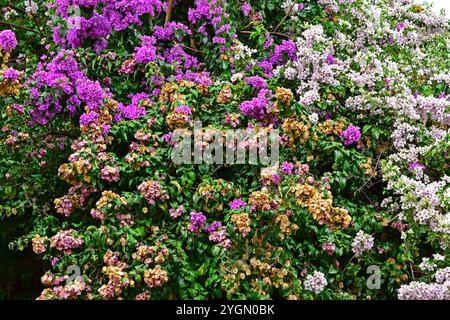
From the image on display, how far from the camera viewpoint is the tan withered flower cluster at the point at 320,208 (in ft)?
11.2

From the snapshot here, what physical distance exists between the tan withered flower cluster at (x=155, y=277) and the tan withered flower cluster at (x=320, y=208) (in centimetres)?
85

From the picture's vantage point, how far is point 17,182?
453 cm

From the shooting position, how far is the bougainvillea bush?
3.63 meters

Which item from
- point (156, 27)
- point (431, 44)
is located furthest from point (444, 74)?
point (156, 27)

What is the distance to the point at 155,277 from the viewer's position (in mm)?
3404

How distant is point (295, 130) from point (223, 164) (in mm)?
509

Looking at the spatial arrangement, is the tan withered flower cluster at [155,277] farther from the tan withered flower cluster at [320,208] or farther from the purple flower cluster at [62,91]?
the purple flower cluster at [62,91]

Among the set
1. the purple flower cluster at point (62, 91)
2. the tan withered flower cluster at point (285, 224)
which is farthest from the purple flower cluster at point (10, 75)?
the tan withered flower cluster at point (285, 224)

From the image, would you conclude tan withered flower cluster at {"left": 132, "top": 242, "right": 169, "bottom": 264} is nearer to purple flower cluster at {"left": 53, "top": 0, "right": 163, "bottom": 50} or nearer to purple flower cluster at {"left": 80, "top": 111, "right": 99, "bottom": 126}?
purple flower cluster at {"left": 80, "top": 111, "right": 99, "bottom": 126}

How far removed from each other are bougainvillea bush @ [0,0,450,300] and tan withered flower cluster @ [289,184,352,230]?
11 millimetres

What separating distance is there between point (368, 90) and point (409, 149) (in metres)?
0.58

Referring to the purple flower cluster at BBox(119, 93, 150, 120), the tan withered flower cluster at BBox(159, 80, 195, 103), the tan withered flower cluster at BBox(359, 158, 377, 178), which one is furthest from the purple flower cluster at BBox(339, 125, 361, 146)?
the purple flower cluster at BBox(119, 93, 150, 120)

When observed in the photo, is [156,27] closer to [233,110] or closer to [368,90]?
[233,110]

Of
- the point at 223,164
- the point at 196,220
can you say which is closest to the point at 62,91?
the point at 223,164
